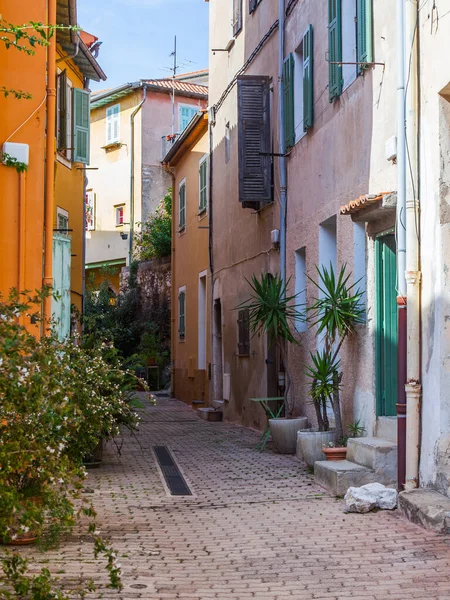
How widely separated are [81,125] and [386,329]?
10.2m

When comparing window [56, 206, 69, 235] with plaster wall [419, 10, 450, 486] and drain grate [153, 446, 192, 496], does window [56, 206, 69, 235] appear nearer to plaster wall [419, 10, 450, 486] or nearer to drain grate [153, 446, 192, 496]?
drain grate [153, 446, 192, 496]

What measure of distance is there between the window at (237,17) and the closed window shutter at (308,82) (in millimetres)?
5669

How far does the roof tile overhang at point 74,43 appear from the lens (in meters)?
14.8

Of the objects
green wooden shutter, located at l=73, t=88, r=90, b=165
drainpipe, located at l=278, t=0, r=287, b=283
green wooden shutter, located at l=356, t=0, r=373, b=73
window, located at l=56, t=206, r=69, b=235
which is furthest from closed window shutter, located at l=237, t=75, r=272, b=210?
green wooden shutter, located at l=356, t=0, r=373, b=73

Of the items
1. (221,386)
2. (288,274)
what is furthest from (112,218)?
(288,274)

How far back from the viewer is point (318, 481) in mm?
9406

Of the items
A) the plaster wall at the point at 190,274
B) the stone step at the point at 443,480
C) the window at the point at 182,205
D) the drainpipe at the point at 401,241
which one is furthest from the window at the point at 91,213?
the stone step at the point at 443,480

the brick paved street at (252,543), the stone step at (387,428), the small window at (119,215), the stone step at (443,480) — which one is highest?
the small window at (119,215)

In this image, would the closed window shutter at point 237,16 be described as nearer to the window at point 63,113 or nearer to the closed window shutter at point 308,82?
the window at point 63,113

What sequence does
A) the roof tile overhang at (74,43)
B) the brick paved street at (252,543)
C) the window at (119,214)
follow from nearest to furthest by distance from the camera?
the brick paved street at (252,543) → the roof tile overhang at (74,43) → the window at (119,214)

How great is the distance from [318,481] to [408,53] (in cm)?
431

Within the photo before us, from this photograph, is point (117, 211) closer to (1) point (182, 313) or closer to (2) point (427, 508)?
(1) point (182, 313)

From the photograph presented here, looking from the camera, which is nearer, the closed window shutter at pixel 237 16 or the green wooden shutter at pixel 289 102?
the green wooden shutter at pixel 289 102

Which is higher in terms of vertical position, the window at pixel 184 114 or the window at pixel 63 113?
the window at pixel 184 114
